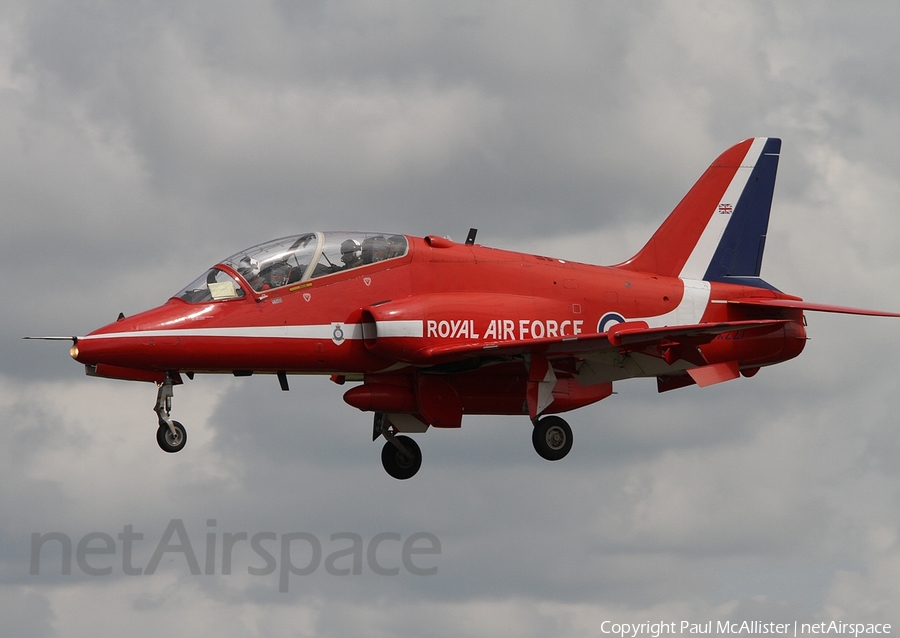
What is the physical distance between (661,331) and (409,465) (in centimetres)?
703

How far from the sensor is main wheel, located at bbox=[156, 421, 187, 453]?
25.8m

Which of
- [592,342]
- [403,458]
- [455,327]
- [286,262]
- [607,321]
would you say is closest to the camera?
[592,342]

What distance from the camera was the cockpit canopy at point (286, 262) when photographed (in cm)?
2667

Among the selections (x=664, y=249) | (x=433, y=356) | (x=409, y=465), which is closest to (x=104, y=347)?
(x=433, y=356)

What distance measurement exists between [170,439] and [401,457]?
6.29 metres

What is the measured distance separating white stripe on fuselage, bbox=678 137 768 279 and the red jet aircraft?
5cm

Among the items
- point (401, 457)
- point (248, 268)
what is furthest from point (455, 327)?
point (401, 457)

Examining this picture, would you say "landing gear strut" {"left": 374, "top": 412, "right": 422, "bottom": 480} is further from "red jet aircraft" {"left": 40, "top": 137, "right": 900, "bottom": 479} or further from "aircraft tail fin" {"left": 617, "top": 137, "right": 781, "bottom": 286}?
"aircraft tail fin" {"left": 617, "top": 137, "right": 781, "bottom": 286}

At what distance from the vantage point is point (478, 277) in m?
28.4

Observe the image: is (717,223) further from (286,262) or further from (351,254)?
(286,262)

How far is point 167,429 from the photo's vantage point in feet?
85.0

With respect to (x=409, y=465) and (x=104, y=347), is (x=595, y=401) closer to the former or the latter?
(x=409, y=465)

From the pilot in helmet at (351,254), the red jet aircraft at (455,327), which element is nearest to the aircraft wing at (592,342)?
the red jet aircraft at (455,327)

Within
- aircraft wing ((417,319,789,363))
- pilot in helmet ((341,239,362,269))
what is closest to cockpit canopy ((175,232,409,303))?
pilot in helmet ((341,239,362,269))
